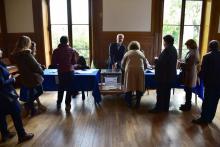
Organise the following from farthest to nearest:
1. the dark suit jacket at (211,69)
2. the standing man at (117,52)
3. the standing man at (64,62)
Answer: the standing man at (117,52)
the standing man at (64,62)
the dark suit jacket at (211,69)

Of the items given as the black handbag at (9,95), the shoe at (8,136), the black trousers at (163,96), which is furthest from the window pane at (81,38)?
the black handbag at (9,95)

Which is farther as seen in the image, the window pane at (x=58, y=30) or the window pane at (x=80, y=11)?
the window pane at (x=58, y=30)


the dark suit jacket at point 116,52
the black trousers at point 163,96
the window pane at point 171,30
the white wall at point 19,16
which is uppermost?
the white wall at point 19,16

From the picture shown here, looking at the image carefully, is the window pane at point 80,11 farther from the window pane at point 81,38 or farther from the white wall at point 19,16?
the white wall at point 19,16

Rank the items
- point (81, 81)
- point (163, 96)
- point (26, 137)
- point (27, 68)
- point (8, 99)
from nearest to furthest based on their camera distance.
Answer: point (8, 99)
point (26, 137)
point (27, 68)
point (163, 96)
point (81, 81)

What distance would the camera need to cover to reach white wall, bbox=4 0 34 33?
5.82 m

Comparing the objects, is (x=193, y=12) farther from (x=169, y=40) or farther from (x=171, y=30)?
(x=169, y=40)

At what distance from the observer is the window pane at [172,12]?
609 centimetres

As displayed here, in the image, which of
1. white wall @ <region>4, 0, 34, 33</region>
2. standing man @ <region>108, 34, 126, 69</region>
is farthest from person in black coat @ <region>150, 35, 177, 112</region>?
white wall @ <region>4, 0, 34, 33</region>

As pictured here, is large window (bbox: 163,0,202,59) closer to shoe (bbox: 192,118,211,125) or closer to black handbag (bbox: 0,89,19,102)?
shoe (bbox: 192,118,211,125)

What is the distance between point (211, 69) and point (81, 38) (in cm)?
392

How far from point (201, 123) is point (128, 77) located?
149 cm

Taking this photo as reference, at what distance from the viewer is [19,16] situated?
5879 mm

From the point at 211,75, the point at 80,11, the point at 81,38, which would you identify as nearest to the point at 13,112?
the point at 211,75
